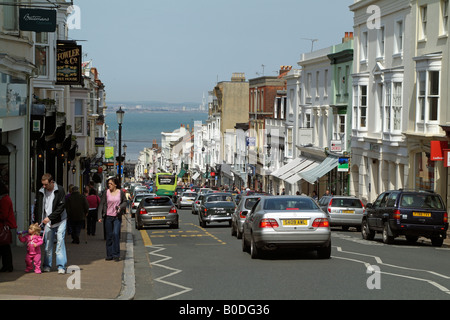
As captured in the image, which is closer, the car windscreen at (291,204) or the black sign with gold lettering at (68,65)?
the car windscreen at (291,204)

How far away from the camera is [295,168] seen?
61.6m

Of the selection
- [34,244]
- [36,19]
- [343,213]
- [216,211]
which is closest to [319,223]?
[34,244]

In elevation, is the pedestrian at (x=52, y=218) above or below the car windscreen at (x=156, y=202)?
above

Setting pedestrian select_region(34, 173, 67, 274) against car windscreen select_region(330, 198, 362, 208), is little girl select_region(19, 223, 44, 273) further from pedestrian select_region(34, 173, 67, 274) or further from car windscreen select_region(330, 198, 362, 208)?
car windscreen select_region(330, 198, 362, 208)

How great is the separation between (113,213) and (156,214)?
1585 centimetres

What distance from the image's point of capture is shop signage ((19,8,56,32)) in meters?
19.8

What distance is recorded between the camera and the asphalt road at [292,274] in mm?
12945

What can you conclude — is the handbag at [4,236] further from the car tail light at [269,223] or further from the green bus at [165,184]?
the green bus at [165,184]

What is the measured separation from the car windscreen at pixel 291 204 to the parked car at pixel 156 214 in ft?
49.9

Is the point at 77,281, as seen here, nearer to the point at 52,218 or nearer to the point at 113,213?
the point at 52,218

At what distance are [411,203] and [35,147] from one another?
475 inches

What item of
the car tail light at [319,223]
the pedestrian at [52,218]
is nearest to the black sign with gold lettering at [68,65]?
the car tail light at [319,223]

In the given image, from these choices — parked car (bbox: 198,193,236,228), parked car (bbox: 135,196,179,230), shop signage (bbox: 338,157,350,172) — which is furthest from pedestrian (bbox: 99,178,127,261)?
shop signage (bbox: 338,157,350,172)

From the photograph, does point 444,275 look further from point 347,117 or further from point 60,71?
point 347,117
